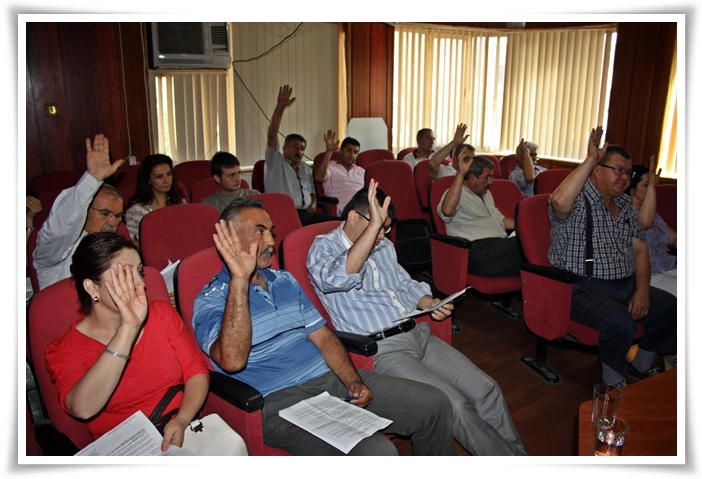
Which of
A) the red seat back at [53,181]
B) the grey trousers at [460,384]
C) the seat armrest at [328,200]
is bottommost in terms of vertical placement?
the grey trousers at [460,384]

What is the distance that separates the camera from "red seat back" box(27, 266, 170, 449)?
1.63 meters

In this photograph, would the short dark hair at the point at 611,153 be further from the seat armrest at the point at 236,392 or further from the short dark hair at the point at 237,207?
the seat armrest at the point at 236,392

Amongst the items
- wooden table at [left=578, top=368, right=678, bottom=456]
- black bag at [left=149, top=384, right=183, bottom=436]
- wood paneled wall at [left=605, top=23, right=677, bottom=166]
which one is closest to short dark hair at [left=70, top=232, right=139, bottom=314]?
black bag at [left=149, top=384, right=183, bottom=436]

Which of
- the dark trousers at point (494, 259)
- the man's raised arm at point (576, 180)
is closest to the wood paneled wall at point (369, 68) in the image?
the dark trousers at point (494, 259)

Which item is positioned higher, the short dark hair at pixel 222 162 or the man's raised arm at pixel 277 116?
the man's raised arm at pixel 277 116

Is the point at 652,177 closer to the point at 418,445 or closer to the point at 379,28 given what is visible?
the point at 418,445

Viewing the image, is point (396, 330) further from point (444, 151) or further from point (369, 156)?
point (369, 156)

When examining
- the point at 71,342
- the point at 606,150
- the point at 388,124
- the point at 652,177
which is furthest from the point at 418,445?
the point at 388,124

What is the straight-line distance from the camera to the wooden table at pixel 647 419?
1.58m

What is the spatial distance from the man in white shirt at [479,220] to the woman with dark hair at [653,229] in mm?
808

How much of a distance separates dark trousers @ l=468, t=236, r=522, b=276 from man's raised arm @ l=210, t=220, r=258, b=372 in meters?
2.11

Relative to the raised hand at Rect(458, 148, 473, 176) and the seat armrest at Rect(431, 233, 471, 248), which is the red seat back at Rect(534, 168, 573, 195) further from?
the seat armrest at Rect(431, 233, 471, 248)

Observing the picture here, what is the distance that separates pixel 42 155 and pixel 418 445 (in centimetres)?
489
